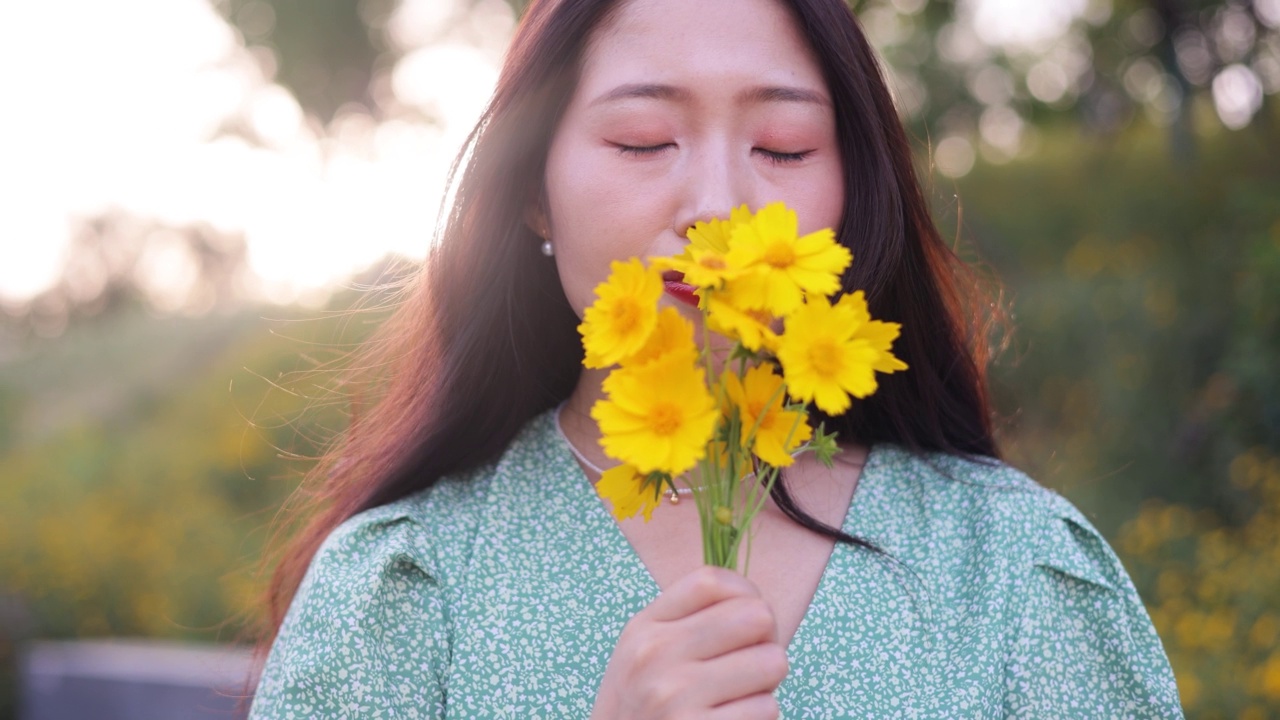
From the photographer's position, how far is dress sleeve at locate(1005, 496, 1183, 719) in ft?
4.97

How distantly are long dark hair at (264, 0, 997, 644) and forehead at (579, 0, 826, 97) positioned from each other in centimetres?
A: 3

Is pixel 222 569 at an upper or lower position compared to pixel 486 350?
lower

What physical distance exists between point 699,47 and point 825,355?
2.32 ft

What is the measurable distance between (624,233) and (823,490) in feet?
1.77

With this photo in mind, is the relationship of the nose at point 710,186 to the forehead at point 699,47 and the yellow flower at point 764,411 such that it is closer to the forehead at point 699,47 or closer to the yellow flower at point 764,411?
the forehead at point 699,47

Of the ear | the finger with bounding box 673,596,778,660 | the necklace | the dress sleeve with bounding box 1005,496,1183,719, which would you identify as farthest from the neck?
the finger with bounding box 673,596,778,660

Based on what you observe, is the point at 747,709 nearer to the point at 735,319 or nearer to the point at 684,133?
the point at 735,319

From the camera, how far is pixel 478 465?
178 cm

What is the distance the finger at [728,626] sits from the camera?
3.20 ft

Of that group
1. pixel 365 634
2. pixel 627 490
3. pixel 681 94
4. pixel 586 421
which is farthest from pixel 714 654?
pixel 586 421

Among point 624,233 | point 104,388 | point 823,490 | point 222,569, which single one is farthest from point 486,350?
point 104,388

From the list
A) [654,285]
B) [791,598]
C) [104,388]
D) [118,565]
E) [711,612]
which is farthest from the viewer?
[104,388]

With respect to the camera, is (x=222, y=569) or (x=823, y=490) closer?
(x=823, y=490)

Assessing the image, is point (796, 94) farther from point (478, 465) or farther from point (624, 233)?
point (478, 465)
